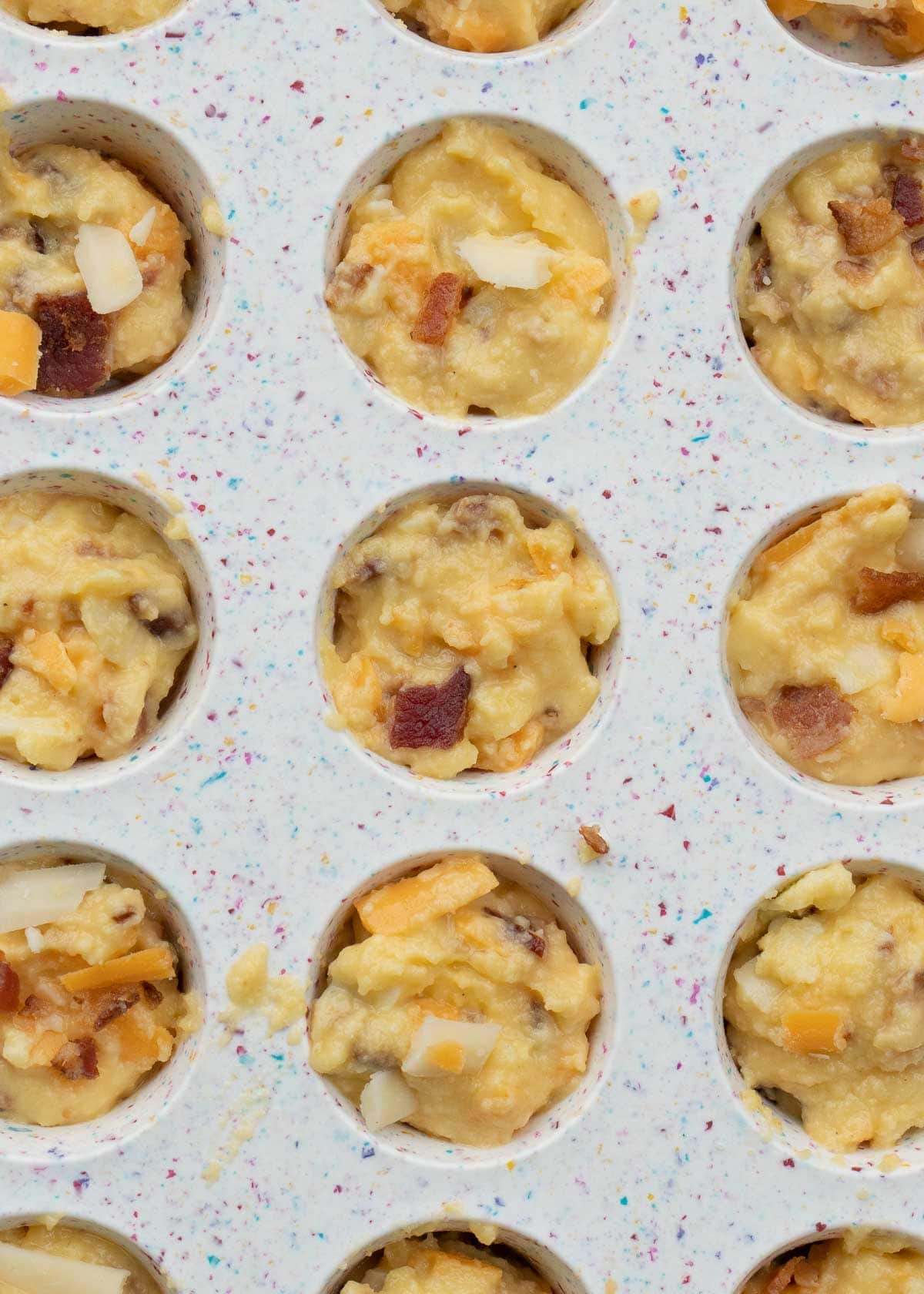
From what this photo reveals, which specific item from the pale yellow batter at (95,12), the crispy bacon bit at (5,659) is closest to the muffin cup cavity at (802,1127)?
the crispy bacon bit at (5,659)

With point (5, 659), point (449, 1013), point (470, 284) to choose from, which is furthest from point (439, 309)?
point (449, 1013)

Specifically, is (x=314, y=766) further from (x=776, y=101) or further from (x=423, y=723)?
(x=776, y=101)

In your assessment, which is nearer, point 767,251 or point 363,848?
point 363,848

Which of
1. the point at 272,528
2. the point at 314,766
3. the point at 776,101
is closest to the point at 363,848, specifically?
the point at 314,766

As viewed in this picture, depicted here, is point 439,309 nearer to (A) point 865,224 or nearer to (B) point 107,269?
(B) point 107,269

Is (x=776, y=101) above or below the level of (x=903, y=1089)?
above

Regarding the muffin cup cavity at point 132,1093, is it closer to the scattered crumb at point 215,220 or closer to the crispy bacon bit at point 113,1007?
the crispy bacon bit at point 113,1007

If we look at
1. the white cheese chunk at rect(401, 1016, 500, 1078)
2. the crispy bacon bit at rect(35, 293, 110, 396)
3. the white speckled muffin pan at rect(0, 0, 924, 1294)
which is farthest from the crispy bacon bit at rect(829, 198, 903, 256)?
the white cheese chunk at rect(401, 1016, 500, 1078)

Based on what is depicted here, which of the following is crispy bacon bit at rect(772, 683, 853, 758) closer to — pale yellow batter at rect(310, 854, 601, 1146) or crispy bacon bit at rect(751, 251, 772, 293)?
pale yellow batter at rect(310, 854, 601, 1146)
